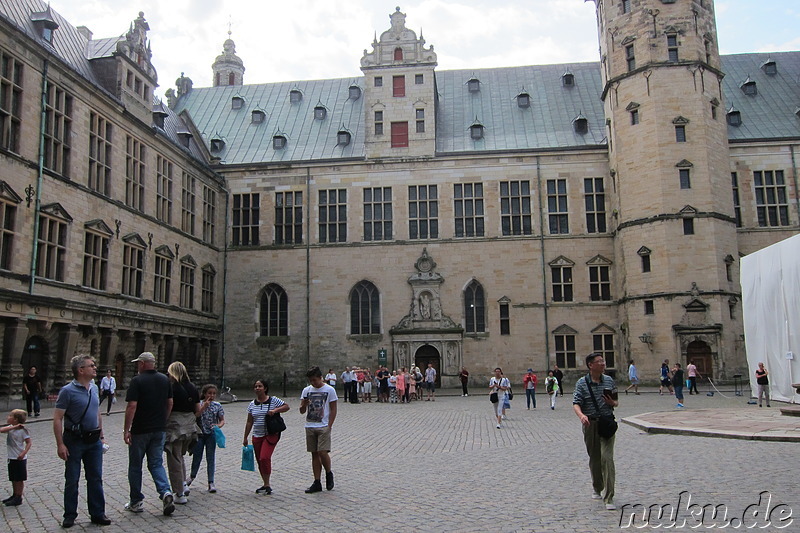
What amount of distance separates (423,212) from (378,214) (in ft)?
8.88

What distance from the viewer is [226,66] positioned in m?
63.8

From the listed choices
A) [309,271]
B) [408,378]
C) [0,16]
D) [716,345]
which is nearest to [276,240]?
[309,271]

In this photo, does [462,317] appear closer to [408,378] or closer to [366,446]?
[408,378]

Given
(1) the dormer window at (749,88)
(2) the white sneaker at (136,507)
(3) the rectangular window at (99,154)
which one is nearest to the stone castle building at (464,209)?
(1) the dormer window at (749,88)

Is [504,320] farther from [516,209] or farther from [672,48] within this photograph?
[672,48]

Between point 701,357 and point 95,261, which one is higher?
point 95,261

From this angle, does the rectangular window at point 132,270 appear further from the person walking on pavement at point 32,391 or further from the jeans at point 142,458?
the jeans at point 142,458

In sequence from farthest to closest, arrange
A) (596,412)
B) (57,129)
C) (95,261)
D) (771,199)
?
1. (771,199)
2. (95,261)
3. (57,129)
4. (596,412)


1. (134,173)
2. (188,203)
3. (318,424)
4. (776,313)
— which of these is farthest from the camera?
(188,203)

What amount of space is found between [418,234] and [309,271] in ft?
22.4

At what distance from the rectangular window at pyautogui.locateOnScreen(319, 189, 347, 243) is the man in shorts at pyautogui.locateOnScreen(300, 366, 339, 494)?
1299 inches

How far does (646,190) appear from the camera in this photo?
Answer: 38812mm

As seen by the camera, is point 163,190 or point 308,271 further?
point 308,271

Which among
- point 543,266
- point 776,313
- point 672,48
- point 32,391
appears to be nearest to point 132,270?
point 32,391
